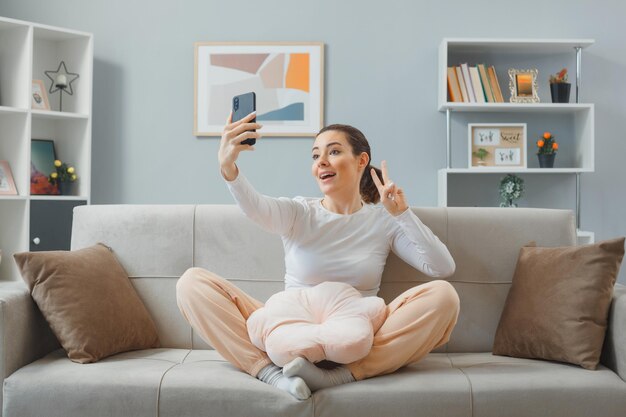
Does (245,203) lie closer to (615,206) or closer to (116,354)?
(116,354)

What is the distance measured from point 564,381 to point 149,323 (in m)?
1.29

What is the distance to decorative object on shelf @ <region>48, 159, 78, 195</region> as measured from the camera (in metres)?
3.86

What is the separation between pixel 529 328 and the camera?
2.21 m

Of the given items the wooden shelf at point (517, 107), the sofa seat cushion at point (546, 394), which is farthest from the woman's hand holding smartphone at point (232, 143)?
the wooden shelf at point (517, 107)

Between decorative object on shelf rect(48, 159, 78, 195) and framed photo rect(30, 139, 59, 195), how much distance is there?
0.02 meters

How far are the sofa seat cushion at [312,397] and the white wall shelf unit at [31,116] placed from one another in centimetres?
187

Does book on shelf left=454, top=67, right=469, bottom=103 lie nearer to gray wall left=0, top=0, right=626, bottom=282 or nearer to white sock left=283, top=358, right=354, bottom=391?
gray wall left=0, top=0, right=626, bottom=282

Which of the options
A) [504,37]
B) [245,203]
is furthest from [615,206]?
[245,203]

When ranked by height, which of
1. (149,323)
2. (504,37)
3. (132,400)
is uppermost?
(504,37)

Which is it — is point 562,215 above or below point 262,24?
below

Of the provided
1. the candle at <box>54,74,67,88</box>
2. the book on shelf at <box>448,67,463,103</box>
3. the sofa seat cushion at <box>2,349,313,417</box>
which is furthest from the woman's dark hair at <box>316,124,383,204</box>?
the candle at <box>54,74,67,88</box>

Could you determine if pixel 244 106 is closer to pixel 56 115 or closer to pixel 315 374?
pixel 315 374

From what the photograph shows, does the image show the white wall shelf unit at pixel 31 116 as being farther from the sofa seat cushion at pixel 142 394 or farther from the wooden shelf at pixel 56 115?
the sofa seat cushion at pixel 142 394

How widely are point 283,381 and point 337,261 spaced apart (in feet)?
1.58
